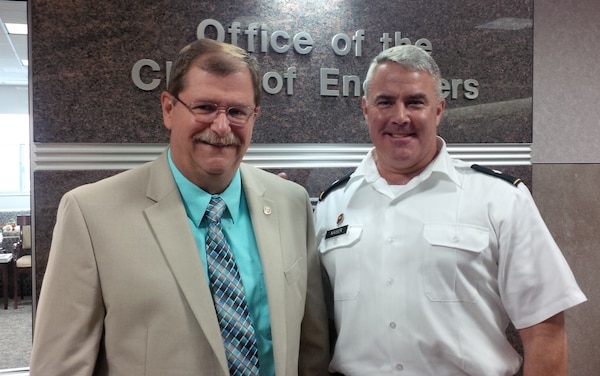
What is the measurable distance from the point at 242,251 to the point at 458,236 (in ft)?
2.46

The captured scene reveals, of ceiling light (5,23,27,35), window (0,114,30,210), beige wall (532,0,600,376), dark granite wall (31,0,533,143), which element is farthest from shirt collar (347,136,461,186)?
window (0,114,30,210)

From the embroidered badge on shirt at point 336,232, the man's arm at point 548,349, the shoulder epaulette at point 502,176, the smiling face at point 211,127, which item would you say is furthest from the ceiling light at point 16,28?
the man's arm at point 548,349

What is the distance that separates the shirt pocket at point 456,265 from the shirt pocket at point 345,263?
0.82ft

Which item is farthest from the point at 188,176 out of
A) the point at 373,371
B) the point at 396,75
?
the point at 373,371

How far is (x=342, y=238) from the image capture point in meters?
1.94

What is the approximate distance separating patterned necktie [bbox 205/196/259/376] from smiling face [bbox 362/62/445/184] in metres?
0.71

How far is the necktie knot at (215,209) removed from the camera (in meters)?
1.62

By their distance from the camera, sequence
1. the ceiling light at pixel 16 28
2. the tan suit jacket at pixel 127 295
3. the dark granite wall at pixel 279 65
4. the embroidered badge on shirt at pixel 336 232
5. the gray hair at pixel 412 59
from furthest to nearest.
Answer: the ceiling light at pixel 16 28 < the dark granite wall at pixel 279 65 < the embroidered badge on shirt at pixel 336 232 < the gray hair at pixel 412 59 < the tan suit jacket at pixel 127 295

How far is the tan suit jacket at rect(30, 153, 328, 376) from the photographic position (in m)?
1.44

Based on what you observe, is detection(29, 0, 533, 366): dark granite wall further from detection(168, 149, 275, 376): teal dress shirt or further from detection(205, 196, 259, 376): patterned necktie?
detection(205, 196, 259, 376): patterned necktie

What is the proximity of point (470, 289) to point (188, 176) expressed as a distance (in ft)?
3.38

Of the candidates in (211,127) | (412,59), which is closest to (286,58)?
(412,59)

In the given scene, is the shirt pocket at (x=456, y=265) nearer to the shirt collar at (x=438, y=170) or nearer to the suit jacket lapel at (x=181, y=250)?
the shirt collar at (x=438, y=170)

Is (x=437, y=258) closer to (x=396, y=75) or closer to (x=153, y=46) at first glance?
(x=396, y=75)
